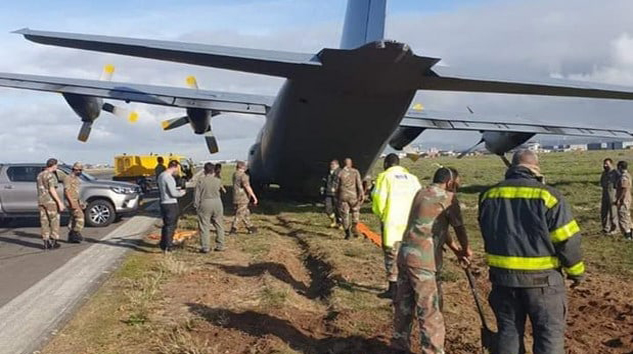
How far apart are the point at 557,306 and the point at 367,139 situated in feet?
38.2

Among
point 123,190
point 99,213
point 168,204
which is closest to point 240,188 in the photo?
point 168,204

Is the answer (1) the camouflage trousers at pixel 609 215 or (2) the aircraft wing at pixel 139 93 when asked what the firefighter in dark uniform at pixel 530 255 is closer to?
(1) the camouflage trousers at pixel 609 215

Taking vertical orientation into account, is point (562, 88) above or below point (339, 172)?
above

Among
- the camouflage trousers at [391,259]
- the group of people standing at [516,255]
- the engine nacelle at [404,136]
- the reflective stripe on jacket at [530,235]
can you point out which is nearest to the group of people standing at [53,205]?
the camouflage trousers at [391,259]

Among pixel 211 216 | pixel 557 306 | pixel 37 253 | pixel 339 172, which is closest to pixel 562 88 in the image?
pixel 339 172

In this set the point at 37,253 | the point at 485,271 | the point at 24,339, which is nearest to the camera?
the point at 24,339

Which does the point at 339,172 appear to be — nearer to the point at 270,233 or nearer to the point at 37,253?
the point at 270,233

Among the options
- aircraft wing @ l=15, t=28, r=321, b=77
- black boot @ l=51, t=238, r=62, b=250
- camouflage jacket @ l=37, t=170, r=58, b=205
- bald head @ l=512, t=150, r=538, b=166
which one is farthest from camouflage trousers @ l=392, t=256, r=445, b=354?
black boot @ l=51, t=238, r=62, b=250

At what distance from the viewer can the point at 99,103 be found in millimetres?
20625

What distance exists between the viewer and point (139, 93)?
20.4 metres

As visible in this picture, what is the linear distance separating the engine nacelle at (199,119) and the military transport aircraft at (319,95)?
0.04 m

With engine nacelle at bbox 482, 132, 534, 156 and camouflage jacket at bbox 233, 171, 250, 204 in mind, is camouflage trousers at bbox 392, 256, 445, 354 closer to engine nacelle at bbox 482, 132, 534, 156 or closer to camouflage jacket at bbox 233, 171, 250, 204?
camouflage jacket at bbox 233, 171, 250, 204

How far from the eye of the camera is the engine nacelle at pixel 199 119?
20.9 m

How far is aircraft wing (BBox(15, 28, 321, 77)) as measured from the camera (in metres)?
11.0
